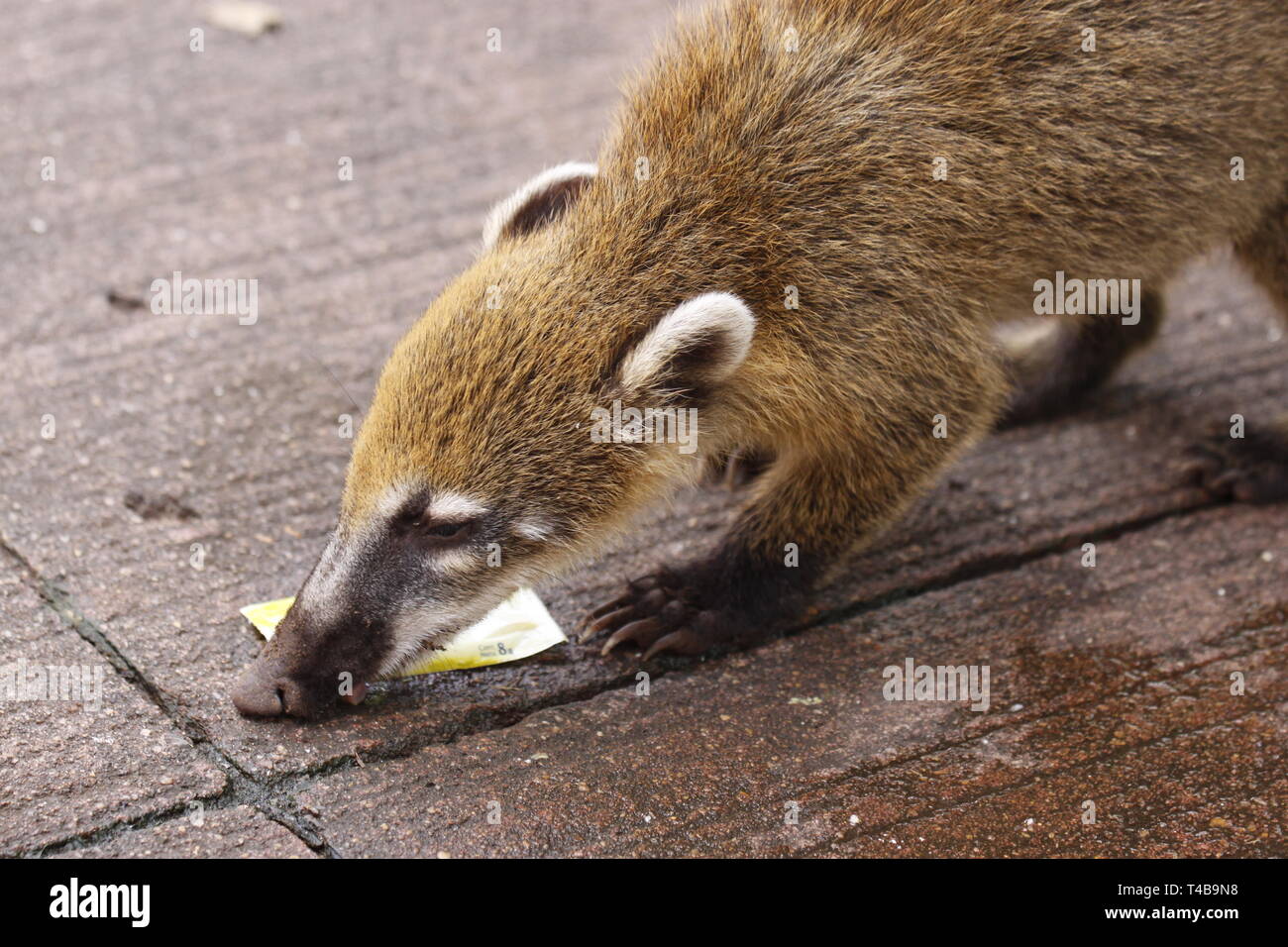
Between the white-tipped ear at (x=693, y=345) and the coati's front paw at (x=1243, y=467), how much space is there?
7.92ft

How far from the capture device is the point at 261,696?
4105 mm

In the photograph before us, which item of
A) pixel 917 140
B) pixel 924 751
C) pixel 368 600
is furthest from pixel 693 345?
pixel 924 751

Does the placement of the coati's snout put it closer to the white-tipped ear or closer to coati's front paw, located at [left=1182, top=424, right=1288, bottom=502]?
the white-tipped ear

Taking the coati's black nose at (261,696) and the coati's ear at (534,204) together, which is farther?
the coati's ear at (534,204)

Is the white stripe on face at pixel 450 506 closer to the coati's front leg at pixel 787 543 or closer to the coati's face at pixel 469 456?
the coati's face at pixel 469 456

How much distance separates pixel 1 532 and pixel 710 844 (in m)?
2.67

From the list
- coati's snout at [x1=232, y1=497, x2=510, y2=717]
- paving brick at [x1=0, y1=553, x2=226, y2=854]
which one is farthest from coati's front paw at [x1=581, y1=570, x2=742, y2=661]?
paving brick at [x1=0, y1=553, x2=226, y2=854]

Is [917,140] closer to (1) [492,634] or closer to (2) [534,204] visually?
(2) [534,204]

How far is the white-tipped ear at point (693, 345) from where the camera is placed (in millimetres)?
4125

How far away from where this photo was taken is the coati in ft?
13.6

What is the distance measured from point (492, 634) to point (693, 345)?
1.23 metres

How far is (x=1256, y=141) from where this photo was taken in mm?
5039

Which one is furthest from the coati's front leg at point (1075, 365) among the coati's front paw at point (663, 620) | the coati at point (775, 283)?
the coati's front paw at point (663, 620)

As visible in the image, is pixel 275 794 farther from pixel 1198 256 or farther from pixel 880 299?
pixel 1198 256
